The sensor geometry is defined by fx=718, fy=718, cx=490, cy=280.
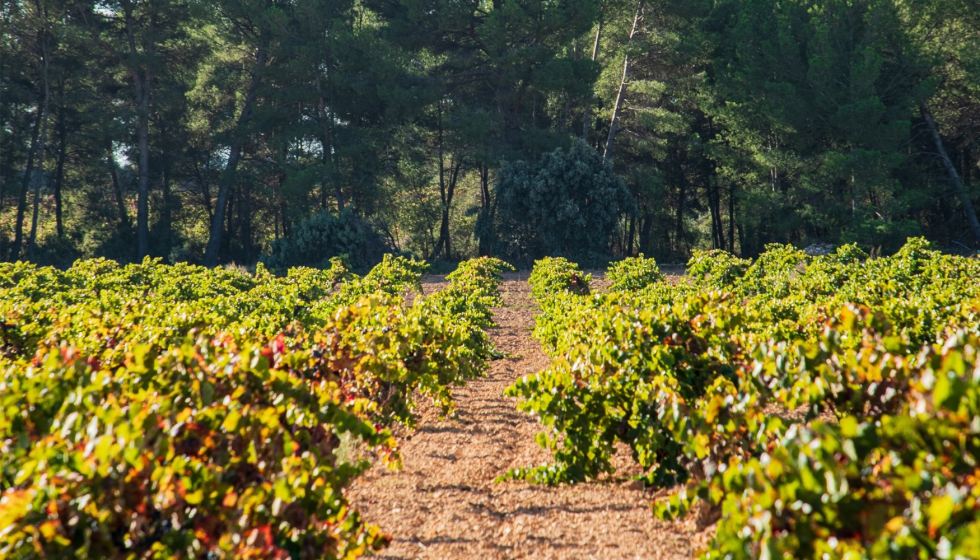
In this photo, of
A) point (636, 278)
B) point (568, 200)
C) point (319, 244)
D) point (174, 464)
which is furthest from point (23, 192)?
point (174, 464)

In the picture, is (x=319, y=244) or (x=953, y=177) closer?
(x=953, y=177)

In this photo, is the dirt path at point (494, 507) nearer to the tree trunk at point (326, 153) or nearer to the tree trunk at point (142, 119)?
the tree trunk at point (326, 153)

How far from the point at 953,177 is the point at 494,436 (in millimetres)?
23491

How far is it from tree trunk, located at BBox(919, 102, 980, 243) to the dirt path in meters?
22.4

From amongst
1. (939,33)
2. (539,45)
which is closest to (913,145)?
(939,33)

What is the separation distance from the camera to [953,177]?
23.8 metres

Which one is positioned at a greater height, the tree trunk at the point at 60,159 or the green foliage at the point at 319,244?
the tree trunk at the point at 60,159

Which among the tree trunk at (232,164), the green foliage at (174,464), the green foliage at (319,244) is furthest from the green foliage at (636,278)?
the tree trunk at (232,164)

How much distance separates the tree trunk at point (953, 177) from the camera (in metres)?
23.3

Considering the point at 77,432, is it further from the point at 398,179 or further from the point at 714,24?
the point at 714,24

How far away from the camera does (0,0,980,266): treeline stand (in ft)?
78.5

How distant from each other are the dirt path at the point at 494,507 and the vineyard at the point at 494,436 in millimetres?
20

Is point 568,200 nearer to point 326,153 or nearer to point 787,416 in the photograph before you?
point 326,153

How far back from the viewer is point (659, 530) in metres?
4.34
